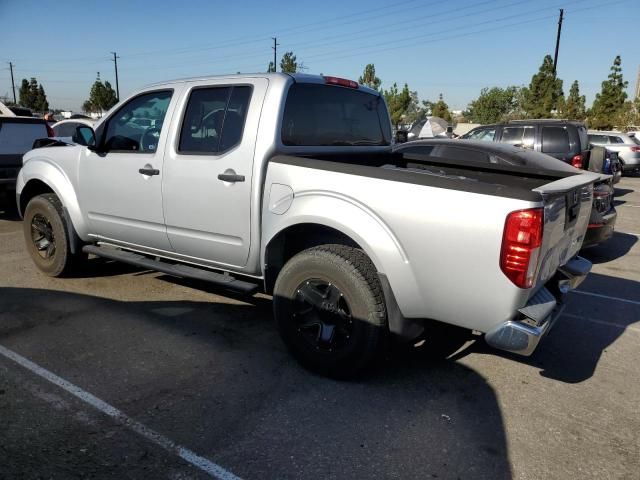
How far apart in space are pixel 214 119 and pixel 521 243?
2.53 metres

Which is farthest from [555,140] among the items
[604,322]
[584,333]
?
[584,333]

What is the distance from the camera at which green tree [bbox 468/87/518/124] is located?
237ft

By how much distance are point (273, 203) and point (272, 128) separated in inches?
21.9

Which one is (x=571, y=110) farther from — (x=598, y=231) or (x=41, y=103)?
(x=41, y=103)

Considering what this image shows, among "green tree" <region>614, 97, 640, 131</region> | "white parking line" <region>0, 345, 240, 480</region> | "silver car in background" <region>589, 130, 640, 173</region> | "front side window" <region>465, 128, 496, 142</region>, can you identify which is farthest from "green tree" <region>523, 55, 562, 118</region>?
"white parking line" <region>0, 345, 240, 480</region>

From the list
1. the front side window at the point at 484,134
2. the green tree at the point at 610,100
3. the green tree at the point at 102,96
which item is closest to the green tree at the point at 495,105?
the green tree at the point at 610,100

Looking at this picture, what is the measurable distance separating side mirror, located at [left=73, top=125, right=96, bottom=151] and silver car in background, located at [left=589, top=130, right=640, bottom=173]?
1878 centimetres

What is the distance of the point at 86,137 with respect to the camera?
4.84 meters

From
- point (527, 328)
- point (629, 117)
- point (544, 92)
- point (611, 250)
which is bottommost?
point (611, 250)

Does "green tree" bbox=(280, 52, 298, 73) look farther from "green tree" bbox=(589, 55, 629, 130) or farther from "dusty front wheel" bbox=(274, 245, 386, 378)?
"dusty front wheel" bbox=(274, 245, 386, 378)

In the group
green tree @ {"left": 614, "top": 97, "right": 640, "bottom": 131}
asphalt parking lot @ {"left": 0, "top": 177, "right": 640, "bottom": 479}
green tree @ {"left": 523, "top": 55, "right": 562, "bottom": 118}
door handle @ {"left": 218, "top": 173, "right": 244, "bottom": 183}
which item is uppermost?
green tree @ {"left": 523, "top": 55, "right": 562, "bottom": 118}

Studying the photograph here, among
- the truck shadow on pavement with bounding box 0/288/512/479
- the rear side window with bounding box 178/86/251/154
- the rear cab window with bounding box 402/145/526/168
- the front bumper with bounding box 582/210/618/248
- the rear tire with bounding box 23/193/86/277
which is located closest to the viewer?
the truck shadow on pavement with bounding box 0/288/512/479

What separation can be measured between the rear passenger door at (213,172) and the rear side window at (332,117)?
288 millimetres

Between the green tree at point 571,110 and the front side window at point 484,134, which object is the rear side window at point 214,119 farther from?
the green tree at point 571,110
